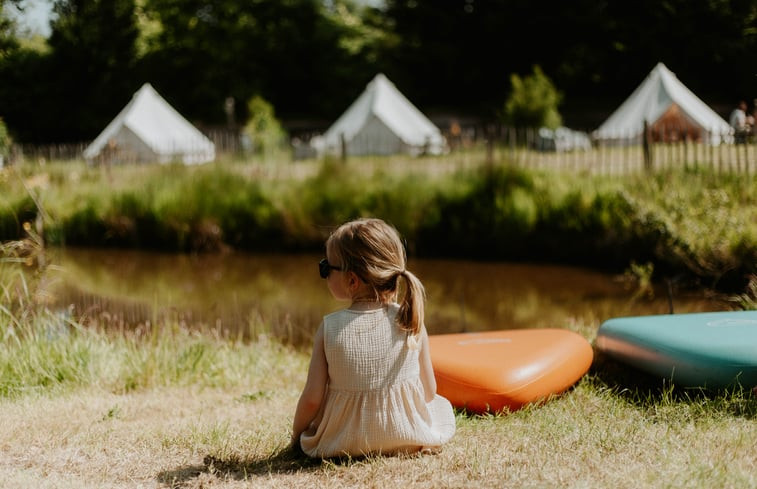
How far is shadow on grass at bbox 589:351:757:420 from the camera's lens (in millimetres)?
3656

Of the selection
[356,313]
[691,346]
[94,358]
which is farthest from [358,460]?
[94,358]

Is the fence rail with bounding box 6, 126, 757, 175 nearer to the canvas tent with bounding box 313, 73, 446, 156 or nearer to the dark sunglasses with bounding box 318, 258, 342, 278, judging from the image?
the canvas tent with bounding box 313, 73, 446, 156

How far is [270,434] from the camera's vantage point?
12.0 ft

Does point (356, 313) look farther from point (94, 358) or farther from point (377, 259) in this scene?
point (94, 358)

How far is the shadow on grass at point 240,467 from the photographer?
3000 millimetres

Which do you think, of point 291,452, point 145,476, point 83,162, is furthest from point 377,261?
point 83,162

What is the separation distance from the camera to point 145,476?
119 inches

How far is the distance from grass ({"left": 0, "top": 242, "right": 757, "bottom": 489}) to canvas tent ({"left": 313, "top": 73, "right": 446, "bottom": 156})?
49.8 ft

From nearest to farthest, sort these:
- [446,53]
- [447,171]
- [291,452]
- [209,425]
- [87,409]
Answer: [291,452]
[209,425]
[87,409]
[447,171]
[446,53]

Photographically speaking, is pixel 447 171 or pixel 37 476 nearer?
pixel 37 476

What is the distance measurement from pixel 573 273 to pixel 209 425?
25.8ft

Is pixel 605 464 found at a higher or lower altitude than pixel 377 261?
lower

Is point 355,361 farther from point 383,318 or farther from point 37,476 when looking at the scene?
point 37,476

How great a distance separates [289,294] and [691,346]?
6765 millimetres
